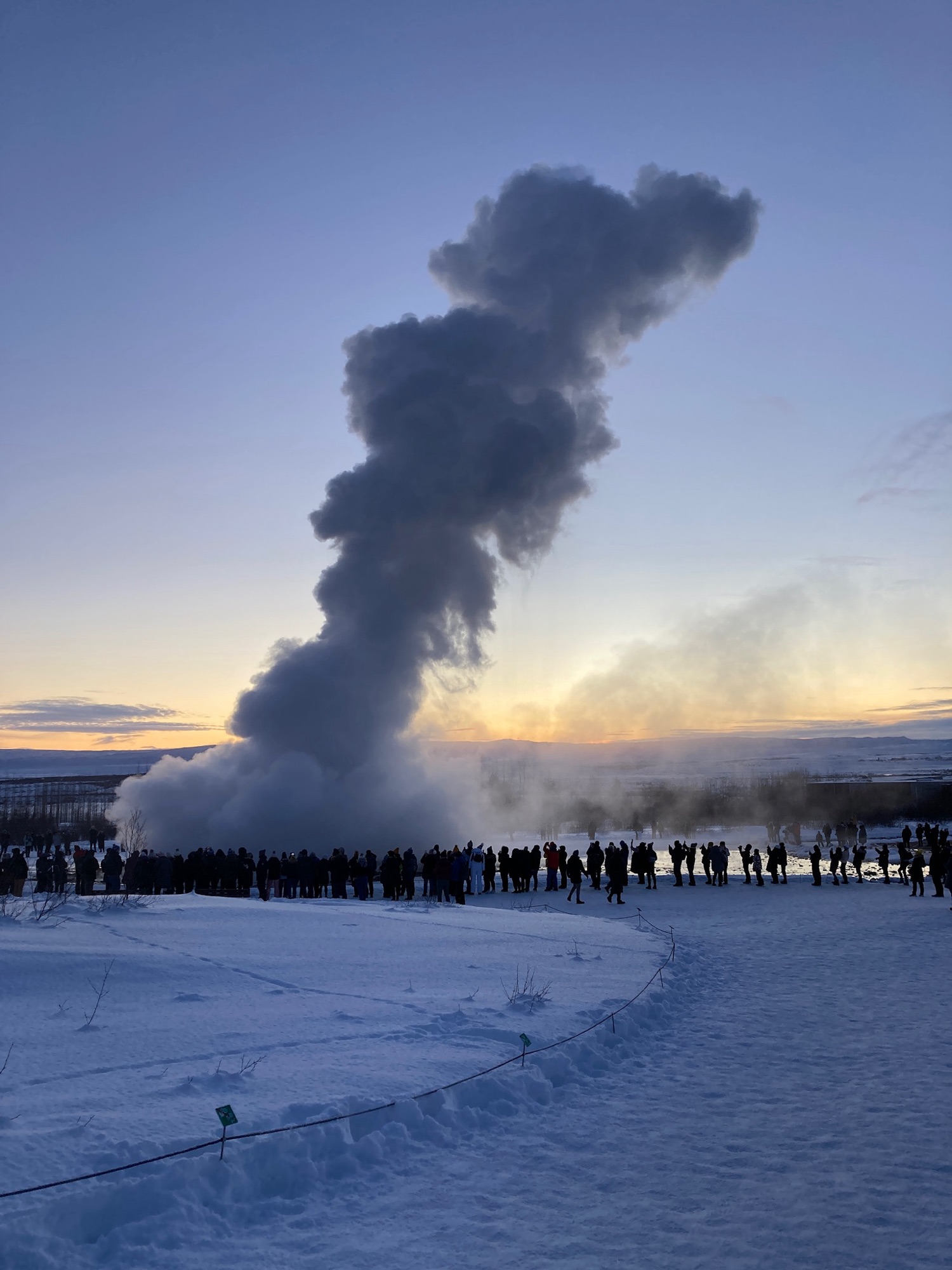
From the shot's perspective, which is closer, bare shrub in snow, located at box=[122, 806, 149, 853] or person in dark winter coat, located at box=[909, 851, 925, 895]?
person in dark winter coat, located at box=[909, 851, 925, 895]

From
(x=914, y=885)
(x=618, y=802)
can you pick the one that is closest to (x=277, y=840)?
(x=914, y=885)

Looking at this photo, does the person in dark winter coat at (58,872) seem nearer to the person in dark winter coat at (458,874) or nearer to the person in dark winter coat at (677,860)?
the person in dark winter coat at (458,874)

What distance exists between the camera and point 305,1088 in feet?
18.5

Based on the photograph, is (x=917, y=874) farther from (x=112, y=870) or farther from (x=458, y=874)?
(x=112, y=870)

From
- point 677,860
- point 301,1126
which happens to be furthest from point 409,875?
point 301,1126

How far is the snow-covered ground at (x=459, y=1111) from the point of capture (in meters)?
4.17

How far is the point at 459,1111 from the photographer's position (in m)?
5.73

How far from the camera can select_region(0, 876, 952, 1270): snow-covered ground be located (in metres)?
4.17

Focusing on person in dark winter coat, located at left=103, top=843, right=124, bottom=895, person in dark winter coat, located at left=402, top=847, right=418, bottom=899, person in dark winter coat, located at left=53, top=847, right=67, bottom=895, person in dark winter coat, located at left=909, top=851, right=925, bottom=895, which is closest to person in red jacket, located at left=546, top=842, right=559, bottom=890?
person in dark winter coat, located at left=402, top=847, right=418, bottom=899

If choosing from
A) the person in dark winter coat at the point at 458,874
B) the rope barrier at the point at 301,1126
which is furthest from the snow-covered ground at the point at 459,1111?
the person in dark winter coat at the point at 458,874

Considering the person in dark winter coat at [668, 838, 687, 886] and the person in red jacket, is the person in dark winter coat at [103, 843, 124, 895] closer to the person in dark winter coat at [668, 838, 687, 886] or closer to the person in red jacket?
the person in red jacket

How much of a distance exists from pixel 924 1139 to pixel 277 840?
2809 cm

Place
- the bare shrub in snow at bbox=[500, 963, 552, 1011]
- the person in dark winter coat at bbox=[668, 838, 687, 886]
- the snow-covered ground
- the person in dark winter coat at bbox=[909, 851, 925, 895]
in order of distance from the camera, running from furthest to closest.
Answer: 1. the person in dark winter coat at bbox=[668, 838, 687, 886]
2. the person in dark winter coat at bbox=[909, 851, 925, 895]
3. the bare shrub in snow at bbox=[500, 963, 552, 1011]
4. the snow-covered ground

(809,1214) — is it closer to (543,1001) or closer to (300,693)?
(543,1001)
